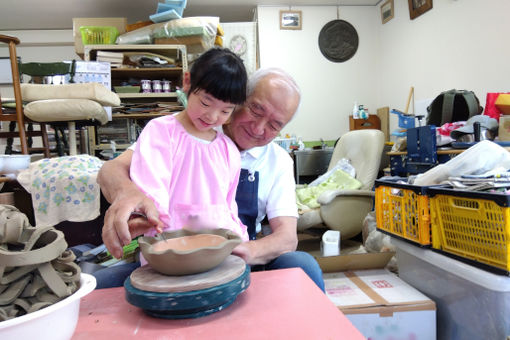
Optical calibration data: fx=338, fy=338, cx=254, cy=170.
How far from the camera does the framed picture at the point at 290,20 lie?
513 cm

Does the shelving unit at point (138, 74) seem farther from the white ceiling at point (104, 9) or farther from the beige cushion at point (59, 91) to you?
the beige cushion at point (59, 91)

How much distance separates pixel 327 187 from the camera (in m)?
3.42

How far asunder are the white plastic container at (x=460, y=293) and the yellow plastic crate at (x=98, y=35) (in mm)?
4325

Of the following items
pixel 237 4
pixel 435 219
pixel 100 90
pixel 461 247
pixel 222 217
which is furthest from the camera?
pixel 237 4

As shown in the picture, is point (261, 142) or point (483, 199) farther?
point (261, 142)

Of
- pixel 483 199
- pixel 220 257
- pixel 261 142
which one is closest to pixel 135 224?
pixel 220 257

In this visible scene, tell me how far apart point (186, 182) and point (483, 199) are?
3.44ft

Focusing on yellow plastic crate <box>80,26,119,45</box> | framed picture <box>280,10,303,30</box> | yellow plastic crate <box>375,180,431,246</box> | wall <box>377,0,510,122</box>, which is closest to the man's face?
yellow plastic crate <box>375,180,431,246</box>

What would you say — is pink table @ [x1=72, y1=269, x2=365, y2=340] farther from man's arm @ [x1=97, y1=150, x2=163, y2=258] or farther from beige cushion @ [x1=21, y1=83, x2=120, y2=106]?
A: beige cushion @ [x1=21, y1=83, x2=120, y2=106]

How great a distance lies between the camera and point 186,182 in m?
1.08

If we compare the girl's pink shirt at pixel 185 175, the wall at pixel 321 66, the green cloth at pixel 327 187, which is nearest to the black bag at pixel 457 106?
the green cloth at pixel 327 187

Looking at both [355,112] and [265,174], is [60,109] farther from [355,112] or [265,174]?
[355,112]

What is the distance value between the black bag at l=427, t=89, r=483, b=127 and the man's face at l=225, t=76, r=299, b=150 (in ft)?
6.56

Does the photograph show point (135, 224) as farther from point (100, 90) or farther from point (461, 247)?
point (100, 90)
